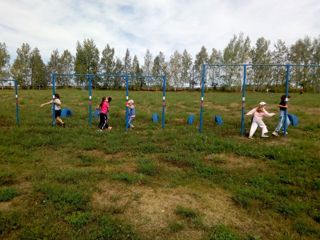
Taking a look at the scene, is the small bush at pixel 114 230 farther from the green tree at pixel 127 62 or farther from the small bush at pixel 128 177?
the green tree at pixel 127 62

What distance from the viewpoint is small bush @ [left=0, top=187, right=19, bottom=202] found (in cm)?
437

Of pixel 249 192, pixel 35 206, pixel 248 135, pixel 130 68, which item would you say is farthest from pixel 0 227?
pixel 130 68

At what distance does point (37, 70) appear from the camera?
60969mm

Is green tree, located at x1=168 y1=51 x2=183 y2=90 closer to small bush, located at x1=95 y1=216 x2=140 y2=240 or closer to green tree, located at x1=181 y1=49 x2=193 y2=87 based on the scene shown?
green tree, located at x1=181 y1=49 x2=193 y2=87

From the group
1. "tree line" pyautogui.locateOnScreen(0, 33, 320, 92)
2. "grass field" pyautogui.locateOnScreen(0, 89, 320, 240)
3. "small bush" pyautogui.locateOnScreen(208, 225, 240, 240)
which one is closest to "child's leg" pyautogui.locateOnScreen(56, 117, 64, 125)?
"grass field" pyautogui.locateOnScreen(0, 89, 320, 240)

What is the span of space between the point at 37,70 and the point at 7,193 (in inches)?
2577

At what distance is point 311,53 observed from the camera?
47.2 metres

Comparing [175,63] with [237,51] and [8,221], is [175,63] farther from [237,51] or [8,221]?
[8,221]

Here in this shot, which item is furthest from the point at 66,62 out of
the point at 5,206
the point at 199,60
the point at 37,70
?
the point at 5,206

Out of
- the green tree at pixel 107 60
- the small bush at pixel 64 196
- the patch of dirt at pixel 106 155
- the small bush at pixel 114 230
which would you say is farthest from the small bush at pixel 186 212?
the green tree at pixel 107 60

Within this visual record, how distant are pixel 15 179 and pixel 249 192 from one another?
5254 millimetres

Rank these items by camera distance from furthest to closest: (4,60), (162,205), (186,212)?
(4,60)
(162,205)
(186,212)

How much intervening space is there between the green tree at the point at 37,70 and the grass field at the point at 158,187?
60.0 meters

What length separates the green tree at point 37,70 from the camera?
6072 centimetres
